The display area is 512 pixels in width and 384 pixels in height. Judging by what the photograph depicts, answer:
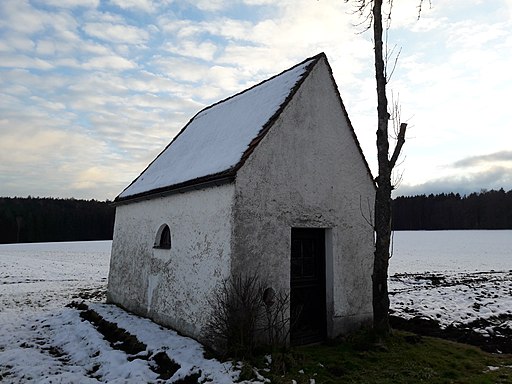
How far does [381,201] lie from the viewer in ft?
28.6

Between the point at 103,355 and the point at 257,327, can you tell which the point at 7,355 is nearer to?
the point at 103,355

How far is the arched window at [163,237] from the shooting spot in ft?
33.1

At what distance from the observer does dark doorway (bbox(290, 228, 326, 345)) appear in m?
8.34

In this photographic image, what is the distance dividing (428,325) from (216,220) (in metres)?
7.36

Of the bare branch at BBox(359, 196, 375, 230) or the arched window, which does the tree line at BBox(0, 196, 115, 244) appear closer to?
the arched window

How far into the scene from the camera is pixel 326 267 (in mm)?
8844

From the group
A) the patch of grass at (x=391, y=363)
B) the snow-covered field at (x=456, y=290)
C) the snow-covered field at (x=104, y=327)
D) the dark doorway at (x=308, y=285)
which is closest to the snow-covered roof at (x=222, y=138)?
the dark doorway at (x=308, y=285)

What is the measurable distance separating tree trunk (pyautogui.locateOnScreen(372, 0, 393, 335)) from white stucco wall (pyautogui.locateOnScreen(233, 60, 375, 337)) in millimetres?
746

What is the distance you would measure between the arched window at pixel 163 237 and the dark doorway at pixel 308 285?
367cm

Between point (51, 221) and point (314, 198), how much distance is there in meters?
64.2

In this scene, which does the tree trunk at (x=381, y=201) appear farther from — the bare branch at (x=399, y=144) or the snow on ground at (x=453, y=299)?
the snow on ground at (x=453, y=299)

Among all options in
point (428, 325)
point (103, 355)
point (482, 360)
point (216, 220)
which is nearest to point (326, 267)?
point (216, 220)

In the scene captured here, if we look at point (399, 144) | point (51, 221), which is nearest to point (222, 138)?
point (399, 144)

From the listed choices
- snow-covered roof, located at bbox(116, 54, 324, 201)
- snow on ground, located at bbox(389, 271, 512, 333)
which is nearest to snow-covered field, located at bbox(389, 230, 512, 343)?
snow on ground, located at bbox(389, 271, 512, 333)
